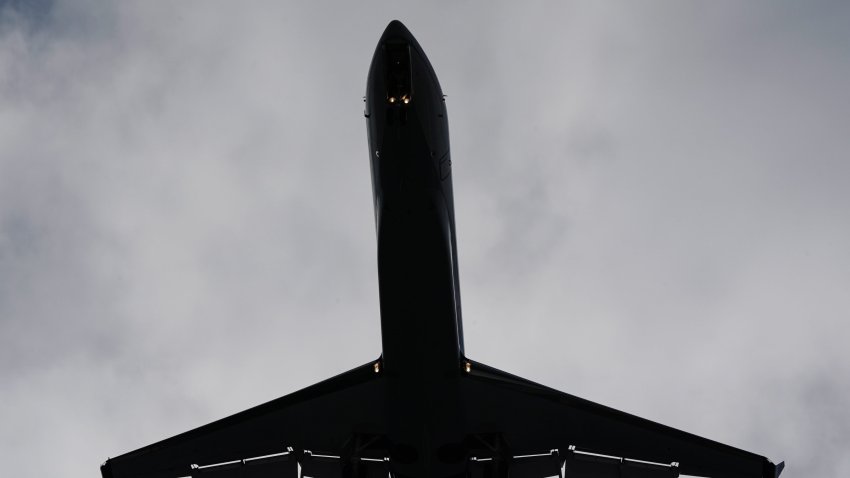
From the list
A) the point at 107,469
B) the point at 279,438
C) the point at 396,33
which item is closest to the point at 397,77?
the point at 396,33

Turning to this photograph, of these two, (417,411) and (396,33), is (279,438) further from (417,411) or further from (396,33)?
(396,33)

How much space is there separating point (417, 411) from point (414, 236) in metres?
4.55

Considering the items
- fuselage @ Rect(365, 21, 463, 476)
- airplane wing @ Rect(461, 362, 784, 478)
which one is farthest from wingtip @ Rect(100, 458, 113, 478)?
airplane wing @ Rect(461, 362, 784, 478)

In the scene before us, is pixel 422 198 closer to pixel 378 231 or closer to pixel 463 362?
pixel 378 231

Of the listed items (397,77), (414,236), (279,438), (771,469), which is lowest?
(771,469)

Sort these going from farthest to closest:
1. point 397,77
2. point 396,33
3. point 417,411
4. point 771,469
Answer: point 771,469 < point 417,411 < point 396,33 < point 397,77

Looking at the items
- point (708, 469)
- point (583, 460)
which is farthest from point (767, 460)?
point (583, 460)

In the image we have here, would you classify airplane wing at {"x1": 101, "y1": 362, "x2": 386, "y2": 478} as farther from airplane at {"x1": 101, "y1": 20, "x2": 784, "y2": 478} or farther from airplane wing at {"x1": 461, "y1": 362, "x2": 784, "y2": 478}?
airplane wing at {"x1": 461, "y1": 362, "x2": 784, "y2": 478}

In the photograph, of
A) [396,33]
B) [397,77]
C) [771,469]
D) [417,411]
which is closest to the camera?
[397,77]

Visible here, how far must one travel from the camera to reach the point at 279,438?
21531mm

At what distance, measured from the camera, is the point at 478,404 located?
20438mm

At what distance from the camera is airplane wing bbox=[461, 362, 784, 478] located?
20328mm

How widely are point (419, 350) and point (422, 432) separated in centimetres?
248

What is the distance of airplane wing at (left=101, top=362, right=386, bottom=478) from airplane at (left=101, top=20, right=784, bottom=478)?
0.12 feet
